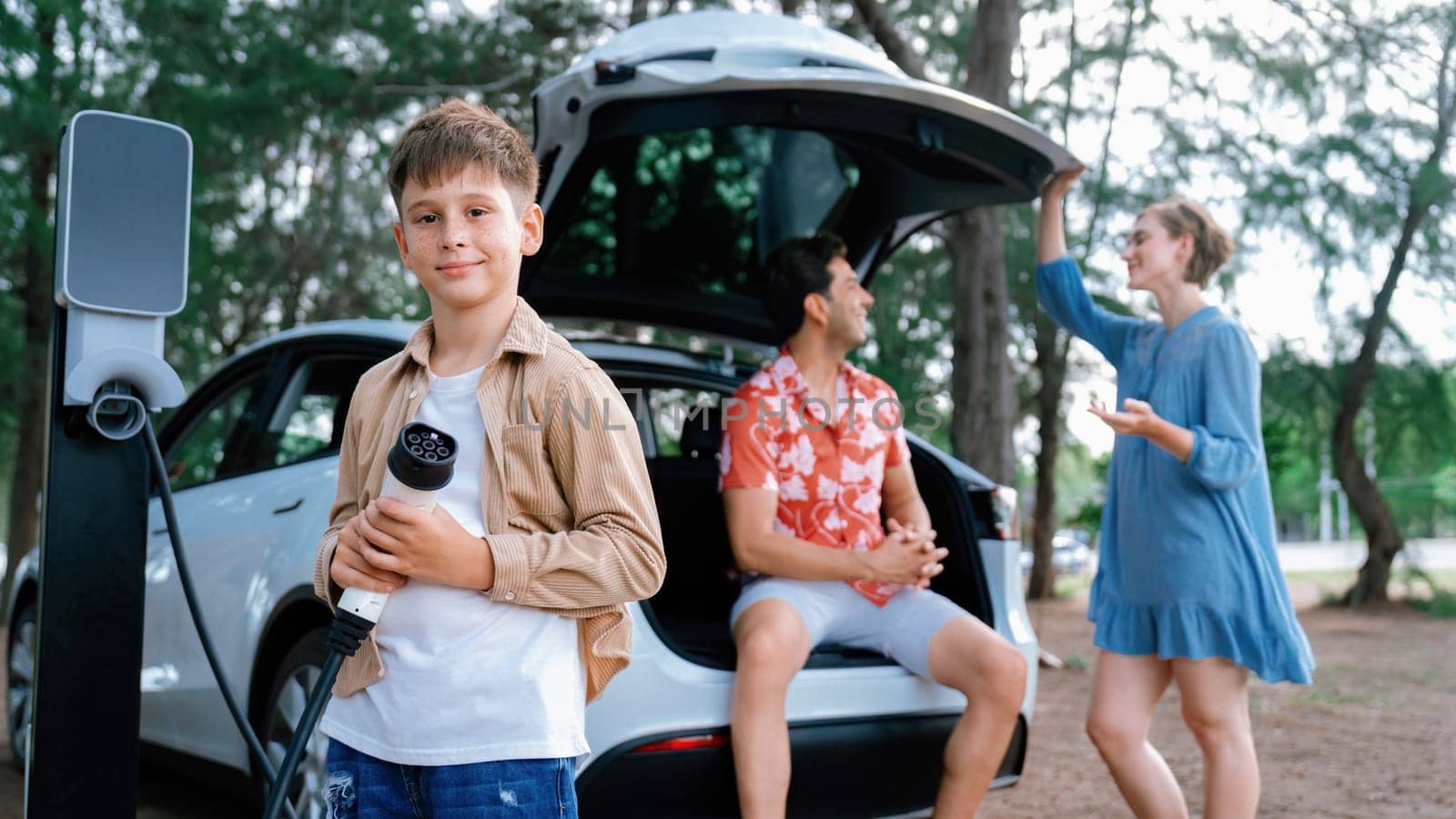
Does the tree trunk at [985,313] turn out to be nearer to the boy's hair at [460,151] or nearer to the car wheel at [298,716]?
the car wheel at [298,716]

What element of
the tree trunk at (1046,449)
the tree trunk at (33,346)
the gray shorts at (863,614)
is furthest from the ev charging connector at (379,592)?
the tree trunk at (1046,449)

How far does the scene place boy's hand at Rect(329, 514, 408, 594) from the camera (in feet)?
4.97

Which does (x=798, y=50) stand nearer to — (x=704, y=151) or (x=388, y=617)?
(x=704, y=151)

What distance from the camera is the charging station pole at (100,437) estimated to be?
6.59 feet

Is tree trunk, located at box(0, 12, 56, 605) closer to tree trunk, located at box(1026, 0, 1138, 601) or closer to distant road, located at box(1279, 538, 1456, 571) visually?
tree trunk, located at box(1026, 0, 1138, 601)

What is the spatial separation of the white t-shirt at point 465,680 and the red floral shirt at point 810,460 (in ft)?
5.26

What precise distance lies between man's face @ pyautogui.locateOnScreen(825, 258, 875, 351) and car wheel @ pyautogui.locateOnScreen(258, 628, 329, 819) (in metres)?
1.58

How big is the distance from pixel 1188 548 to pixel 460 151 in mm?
2092

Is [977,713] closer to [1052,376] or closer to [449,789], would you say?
[449,789]

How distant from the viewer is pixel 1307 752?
5562 millimetres

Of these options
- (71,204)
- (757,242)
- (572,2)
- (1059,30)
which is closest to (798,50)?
(757,242)

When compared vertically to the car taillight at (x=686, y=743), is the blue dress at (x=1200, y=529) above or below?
above

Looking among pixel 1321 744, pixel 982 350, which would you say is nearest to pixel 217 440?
pixel 982 350

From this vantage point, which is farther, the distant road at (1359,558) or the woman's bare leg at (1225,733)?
the distant road at (1359,558)
